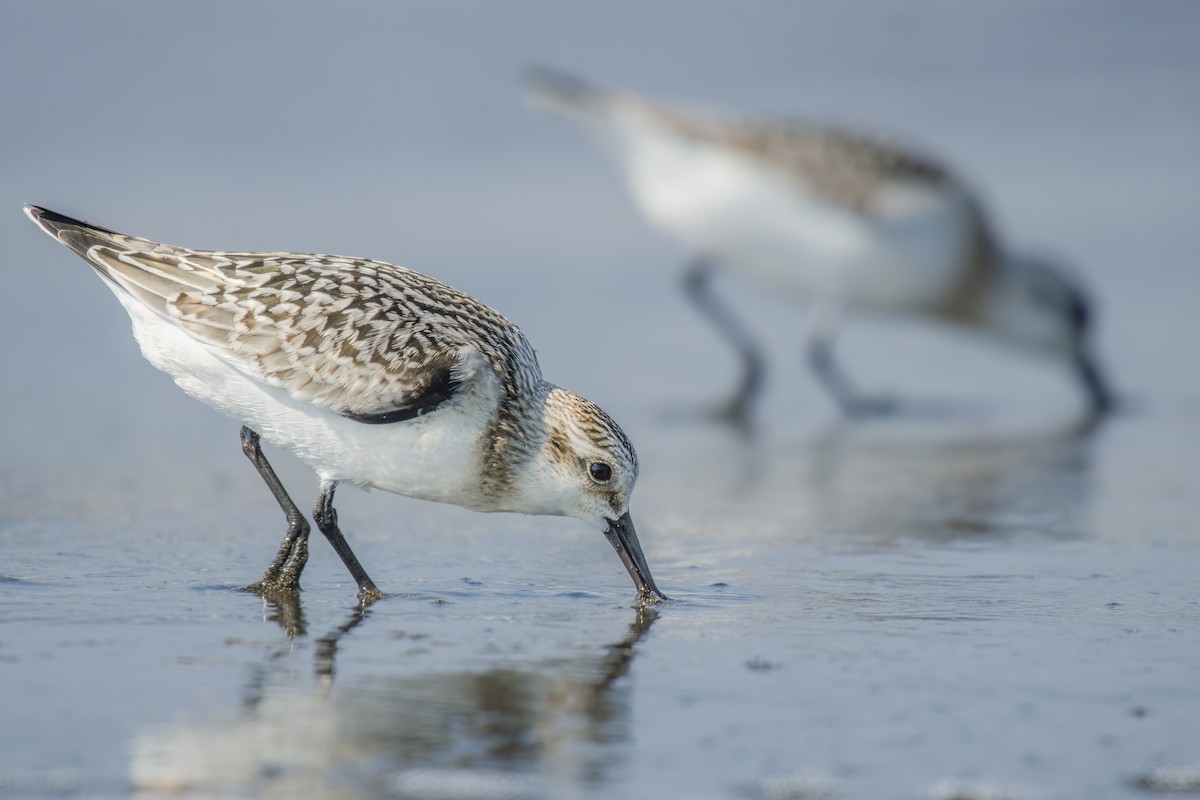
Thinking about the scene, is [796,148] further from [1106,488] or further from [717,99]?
[717,99]

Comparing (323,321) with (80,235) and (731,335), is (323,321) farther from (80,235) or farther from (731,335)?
(731,335)

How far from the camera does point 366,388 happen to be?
18.9 feet

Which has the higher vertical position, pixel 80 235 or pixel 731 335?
pixel 731 335

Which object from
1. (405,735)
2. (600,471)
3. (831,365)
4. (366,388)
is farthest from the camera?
(831,365)

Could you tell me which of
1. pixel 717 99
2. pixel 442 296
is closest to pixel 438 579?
pixel 442 296

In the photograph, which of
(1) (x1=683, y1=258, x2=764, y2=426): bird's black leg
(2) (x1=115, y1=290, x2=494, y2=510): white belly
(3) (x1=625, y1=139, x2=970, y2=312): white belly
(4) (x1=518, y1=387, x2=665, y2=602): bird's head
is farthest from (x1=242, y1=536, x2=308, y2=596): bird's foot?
(3) (x1=625, y1=139, x2=970, y2=312): white belly

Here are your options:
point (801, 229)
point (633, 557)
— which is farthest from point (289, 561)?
point (801, 229)

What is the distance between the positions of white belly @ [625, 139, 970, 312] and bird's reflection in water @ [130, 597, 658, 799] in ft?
24.5

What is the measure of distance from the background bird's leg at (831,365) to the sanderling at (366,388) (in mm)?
4780

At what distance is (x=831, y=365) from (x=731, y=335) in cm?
89

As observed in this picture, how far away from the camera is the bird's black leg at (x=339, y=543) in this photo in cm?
579

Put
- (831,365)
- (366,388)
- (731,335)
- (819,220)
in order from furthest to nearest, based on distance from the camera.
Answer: (819,220) < (731,335) < (831,365) < (366,388)

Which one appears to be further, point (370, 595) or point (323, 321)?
point (323, 321)

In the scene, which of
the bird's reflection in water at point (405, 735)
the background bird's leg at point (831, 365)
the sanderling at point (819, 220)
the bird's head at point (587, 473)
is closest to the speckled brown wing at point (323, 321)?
the bird's head at point (587, 473)
